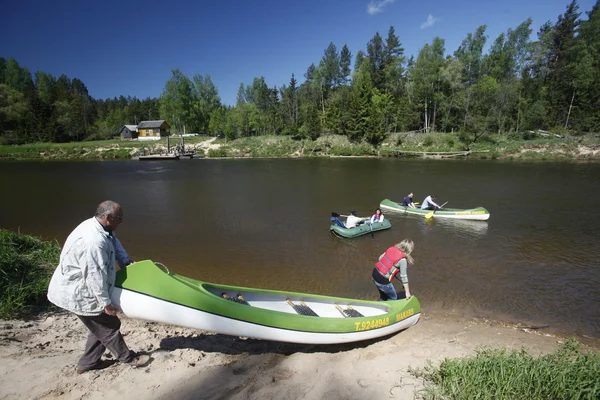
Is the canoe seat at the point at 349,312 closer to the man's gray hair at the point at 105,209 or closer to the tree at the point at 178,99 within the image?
the man's gray hair at the point at 105,209

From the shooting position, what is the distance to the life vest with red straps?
657 centimetres

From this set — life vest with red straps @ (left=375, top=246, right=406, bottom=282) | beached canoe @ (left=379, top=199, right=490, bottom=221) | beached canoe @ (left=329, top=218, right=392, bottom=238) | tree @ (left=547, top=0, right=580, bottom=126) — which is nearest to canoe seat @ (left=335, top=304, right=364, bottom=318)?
life vest with red straps @ (left=375, top=246, right=406, bottom=282)

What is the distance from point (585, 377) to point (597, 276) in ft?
27.9

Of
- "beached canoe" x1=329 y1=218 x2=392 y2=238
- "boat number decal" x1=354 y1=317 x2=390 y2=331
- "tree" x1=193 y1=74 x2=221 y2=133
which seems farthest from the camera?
"tree" x1=193 y1=74 x2=221 y2=133

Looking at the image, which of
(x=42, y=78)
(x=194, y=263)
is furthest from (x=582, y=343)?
(x=42, y=78)

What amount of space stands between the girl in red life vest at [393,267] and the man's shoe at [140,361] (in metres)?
4.77

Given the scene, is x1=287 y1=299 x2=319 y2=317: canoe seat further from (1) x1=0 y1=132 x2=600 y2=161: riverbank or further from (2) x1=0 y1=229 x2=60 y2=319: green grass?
(1) x1=0 y1=132 x2=600 y2=161: riverbank

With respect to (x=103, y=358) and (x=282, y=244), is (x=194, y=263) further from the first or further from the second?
(x=103, y=358)

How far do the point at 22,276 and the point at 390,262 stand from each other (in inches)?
310

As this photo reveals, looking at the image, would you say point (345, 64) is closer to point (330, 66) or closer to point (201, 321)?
point (330, 66)

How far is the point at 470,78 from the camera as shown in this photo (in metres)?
57.6

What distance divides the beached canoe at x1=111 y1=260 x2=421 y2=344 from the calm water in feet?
8.39

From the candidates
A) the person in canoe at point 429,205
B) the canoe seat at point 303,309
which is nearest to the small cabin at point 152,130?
the person in canoe at point 429,205

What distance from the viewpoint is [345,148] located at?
55094mm
